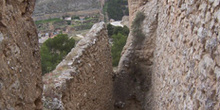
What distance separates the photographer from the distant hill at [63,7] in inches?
1496

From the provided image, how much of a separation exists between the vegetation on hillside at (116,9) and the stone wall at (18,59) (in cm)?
3314

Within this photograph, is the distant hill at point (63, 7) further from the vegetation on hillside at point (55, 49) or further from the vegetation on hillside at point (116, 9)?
the vegetation on hillside at point (55, 49)

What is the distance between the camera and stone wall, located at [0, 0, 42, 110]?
1856 millimetres

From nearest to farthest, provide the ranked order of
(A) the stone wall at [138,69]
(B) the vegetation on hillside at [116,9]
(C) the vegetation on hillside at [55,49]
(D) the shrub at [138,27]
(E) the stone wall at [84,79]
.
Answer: (E) the stone wall at [84,79] < (A) the stone wall at [138,69] < (D) the shrub at [138,27] < (C) the vegetation on hillside at [55,49] < (B) the vegetation on hillside at [116,9]

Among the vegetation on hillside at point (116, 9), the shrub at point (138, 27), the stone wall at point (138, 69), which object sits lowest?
the vegetation on hillside at point (116, 9)

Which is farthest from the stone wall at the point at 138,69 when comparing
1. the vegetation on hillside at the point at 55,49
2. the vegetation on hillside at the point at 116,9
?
the vegetation on hillside at the point at 116,9

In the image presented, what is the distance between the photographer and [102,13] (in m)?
36.8

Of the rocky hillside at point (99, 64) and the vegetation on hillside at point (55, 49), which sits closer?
the rocky hillside at point (99, 64)

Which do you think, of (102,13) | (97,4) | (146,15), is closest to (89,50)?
A: (146,15)

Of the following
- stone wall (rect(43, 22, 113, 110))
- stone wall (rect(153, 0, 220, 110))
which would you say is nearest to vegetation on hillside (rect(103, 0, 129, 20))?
stone wall (rect(43, 22, 113, 110))

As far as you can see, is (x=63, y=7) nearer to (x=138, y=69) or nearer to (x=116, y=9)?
(x=116, y=9)

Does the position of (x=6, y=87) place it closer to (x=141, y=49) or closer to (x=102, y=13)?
(x=141, y=49)

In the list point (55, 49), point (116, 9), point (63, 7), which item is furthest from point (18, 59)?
point (63, 7)

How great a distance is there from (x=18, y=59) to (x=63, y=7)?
4014 cm
